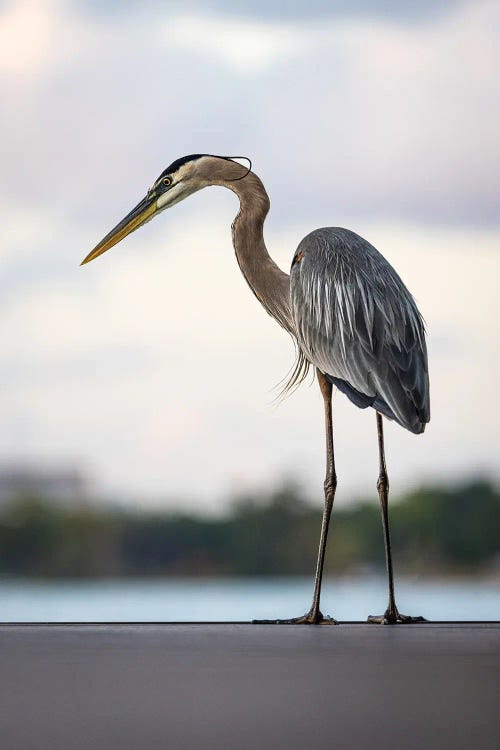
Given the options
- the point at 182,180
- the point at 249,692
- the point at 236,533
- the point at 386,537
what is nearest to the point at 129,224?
the point at 182,180

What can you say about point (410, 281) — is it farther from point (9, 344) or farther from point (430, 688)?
point (430, 688)

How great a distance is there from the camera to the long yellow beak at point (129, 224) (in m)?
3.47

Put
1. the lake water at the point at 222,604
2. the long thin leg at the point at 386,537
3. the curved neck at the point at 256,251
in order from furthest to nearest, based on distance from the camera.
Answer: the lake water at the point at 222,604 < the curved neck at the point at 256,251 < the long thin leg at the point at 386,537

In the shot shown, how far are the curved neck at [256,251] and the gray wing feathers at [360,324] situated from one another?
0.25 m

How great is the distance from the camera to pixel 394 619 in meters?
2.70

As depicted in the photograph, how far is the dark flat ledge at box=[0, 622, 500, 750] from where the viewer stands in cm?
138

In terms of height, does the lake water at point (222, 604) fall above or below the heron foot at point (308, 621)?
above

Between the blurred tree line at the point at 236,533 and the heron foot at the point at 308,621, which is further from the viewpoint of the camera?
the blurred tree line at the point at 236,533

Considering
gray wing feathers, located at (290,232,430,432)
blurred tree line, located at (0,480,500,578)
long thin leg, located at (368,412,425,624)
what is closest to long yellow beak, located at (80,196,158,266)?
gray wing feathers, located at (290,232,430,432)

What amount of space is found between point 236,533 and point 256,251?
33.6ft

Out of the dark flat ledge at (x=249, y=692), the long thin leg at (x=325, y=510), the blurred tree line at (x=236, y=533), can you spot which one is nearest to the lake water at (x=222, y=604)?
the blurred tree line at (x=236, y=533)

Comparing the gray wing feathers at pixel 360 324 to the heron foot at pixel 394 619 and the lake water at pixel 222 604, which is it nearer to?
the heron foot at pixel 394 619

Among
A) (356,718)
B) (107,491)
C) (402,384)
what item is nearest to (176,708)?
(356,718)

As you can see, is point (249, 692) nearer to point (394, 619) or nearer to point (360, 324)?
point (394, 619)
